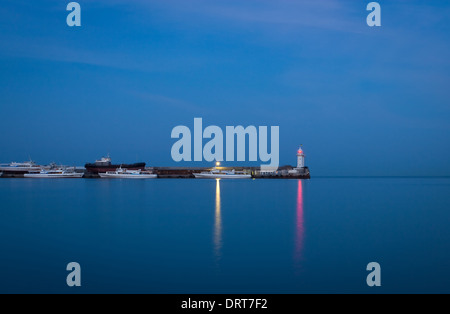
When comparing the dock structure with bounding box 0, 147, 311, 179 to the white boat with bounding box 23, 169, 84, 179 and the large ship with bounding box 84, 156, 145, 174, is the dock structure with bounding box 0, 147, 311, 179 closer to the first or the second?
the large ship with bounding box 84, 156, 145, 174

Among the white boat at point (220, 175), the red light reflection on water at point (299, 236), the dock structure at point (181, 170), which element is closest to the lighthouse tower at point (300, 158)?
the dock structure at point (181, 170)

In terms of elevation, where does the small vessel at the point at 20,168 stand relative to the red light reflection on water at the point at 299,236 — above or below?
above

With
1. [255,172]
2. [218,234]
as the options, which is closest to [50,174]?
[255,172]

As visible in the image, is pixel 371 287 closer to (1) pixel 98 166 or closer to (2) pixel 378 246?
(2) pixel 378 246

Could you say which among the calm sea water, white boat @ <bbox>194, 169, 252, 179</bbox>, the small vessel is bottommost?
the calm sea water

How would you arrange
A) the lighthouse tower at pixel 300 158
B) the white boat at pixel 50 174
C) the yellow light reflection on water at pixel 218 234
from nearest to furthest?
the yellow light reflection on water at pixel 218 234 < the white boat at pixel 50 174 < the lighthouse tower at pixel 300 158

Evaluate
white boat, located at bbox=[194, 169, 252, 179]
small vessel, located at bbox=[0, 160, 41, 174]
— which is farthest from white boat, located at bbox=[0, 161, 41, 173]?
white boat, located at bbox=[194, 169, 252, 179]

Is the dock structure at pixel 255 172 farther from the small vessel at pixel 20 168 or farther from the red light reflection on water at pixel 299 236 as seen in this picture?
the red light reflection on water at pixel 299 236

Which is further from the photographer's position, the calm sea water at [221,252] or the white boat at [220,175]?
the white boat at [220,175]

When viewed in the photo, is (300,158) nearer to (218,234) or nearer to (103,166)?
(103,166)

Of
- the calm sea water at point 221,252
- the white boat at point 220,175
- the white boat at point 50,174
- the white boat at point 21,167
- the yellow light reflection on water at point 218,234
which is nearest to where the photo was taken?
the calm sea water at point 221,252

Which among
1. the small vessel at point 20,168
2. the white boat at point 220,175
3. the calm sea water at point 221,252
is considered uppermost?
the small vessel at point 20,168

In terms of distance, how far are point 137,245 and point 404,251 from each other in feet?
27.5

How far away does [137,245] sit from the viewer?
12234mm
